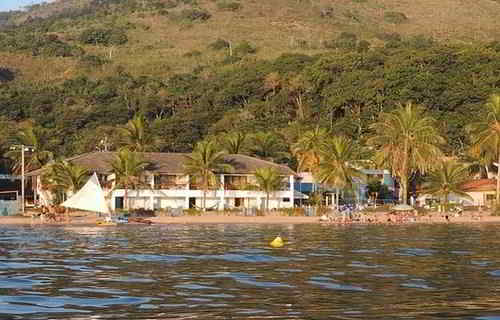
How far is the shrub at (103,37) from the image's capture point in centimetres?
17512

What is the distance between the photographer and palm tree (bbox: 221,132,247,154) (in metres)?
83.9

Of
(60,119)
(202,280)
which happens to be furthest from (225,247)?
(60,119)

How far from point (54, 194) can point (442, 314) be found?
58.4 meters

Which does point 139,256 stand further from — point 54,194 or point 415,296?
point 54,194

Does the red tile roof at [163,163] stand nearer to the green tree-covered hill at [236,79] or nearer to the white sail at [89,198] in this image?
the green tree-covered hill at [236,79]

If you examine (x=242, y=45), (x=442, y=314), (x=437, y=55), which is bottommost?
(x=442, y=314)

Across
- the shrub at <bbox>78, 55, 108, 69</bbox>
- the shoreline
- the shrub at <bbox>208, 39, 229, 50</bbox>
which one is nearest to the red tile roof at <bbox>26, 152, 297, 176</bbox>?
the shoreline

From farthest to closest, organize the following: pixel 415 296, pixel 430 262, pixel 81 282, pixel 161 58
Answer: pixel 161 58 < pixel 430 262 < pixel 81 282 < pixel 415 296

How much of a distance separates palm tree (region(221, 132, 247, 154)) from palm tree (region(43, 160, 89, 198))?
19441mm

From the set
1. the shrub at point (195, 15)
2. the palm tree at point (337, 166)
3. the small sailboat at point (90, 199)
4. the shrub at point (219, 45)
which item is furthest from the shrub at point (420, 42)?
the small sailboat at point (90, 199)

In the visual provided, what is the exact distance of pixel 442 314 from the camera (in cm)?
1570

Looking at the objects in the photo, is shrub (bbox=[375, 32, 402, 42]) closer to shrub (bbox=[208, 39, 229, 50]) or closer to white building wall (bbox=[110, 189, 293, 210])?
shrub (bbox=[208, 39, 229, 50])

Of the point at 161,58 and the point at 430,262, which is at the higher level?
the point at 161,58

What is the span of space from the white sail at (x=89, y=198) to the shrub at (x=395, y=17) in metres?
146
